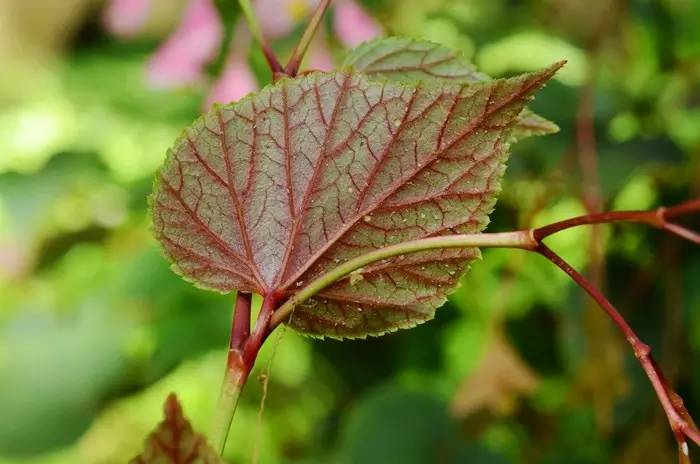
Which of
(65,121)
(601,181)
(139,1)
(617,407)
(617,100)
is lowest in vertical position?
(617,407)

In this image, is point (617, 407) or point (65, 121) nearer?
point (617, 407)

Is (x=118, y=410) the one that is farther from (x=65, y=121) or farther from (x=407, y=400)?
(x=65, y=121)

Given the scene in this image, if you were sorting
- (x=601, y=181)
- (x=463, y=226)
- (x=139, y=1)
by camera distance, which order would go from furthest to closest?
1. (x=139, y=1)
2. (x=601, y=181)
3. (x=463, y=226)

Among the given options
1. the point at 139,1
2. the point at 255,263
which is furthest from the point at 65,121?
the point at 255,263

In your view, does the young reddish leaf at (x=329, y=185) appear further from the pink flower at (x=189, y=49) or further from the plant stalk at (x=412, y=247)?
the pink flower at (x=189, y=49)

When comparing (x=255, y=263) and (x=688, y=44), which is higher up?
(x=688, y=44)

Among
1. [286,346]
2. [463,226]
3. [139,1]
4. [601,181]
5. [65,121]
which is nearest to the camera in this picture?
[463,226]

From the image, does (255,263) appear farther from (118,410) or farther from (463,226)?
(118,410)
